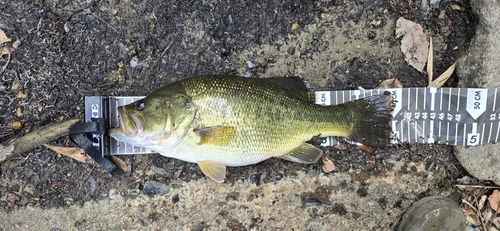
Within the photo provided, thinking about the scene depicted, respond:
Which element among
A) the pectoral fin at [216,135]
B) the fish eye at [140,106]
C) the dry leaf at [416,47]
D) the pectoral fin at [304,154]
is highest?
the dry leaf at [416,47]

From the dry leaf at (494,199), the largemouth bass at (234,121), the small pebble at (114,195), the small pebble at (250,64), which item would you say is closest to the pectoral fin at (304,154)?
the largemouth bass at (234,121)

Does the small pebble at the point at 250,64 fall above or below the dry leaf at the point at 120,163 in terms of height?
above

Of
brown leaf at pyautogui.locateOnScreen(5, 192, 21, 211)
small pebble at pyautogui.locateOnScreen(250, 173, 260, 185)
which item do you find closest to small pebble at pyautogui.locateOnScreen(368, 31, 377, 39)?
small pebble at pyautogui.locateOnScreen(250, 173, 260, 185)

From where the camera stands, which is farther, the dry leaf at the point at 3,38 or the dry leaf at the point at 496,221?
the dry leaf at the point at 496,221

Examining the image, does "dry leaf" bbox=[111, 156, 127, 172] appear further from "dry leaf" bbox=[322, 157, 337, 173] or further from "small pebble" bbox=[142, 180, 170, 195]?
"dry leaf" bbox=[322, 157, 337, 173]

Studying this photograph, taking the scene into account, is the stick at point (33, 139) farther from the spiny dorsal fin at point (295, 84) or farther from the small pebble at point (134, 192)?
the spiny dorsal fin at point (295, 84)

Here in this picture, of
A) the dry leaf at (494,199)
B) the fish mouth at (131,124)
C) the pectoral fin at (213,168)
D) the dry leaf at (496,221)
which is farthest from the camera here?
the dry leaf at (496,221)

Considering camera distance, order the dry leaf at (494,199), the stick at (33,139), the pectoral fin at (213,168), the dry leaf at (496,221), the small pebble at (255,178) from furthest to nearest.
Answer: the dry leaf at (496,221) → the dry leaf at (494,199) → the small pebble at (255,178) → the stick at (33,139) → the pectoral fin at (213,168)

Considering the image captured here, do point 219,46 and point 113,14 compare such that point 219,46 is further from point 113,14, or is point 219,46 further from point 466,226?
point 466,226
